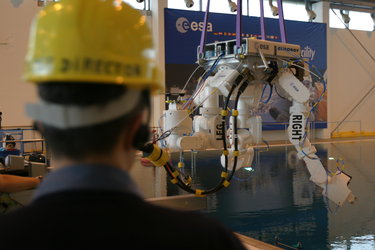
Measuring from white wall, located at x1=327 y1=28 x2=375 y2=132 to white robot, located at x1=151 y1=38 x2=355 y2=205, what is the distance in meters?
13.5

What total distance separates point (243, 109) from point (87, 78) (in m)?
4.74

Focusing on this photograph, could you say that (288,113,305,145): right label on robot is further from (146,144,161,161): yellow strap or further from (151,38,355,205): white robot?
(146,144,161,161): yellow strap

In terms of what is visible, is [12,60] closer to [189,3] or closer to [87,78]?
[189,3]

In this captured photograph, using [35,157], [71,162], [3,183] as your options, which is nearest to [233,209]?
[35,157]

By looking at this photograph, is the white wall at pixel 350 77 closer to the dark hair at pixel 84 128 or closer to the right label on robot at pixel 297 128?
the right label on robot at pixel 297 128

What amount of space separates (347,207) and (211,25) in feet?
34.9

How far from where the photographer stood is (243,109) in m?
5.47

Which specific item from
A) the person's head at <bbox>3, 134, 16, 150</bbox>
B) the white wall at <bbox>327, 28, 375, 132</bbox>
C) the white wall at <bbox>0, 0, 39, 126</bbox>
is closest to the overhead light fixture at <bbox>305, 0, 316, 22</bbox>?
the white wall at <bbox>327, 28, 375, 132</bbox>

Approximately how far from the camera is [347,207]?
613 cm

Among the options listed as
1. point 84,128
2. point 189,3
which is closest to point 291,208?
point 84,128

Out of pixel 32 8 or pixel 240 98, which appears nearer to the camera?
pixel 240 98

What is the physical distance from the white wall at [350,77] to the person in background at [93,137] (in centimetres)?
1814

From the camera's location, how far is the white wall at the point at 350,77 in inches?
720

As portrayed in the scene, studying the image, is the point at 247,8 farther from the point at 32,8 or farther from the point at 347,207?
the point at 347,207
